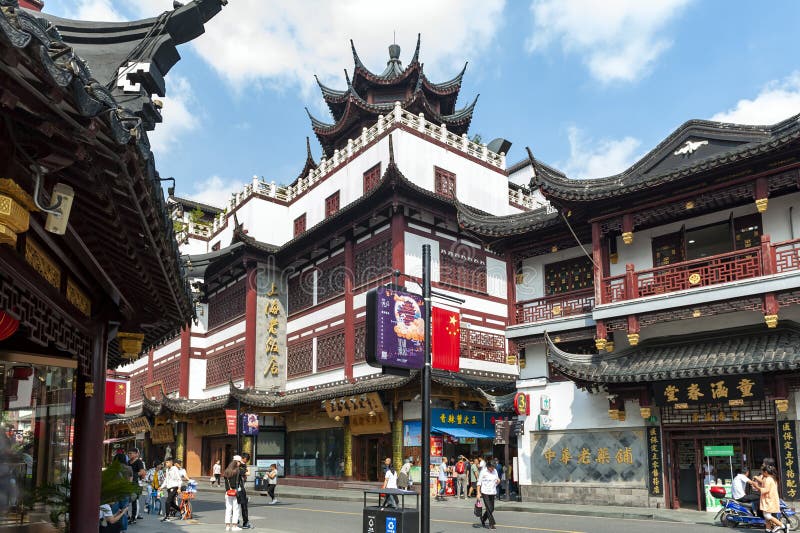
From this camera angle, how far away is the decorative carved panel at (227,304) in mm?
38750

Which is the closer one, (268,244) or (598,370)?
(598,370)

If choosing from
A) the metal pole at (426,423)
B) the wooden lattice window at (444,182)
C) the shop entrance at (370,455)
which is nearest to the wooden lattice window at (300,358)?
the shop entrance at (370,455)

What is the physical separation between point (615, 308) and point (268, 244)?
21.7 m

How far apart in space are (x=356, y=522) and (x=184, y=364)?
2760 cm

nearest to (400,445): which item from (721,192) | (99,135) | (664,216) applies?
(664,216)

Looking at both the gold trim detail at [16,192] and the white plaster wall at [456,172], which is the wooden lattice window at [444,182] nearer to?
the white plaster wall at [456,172]

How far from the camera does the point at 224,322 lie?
4081 cm

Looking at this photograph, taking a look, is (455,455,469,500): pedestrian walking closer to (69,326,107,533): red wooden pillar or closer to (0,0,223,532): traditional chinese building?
(0,0,223,532): traditional chinese building

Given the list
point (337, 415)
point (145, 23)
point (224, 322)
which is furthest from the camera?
point (224, 322)

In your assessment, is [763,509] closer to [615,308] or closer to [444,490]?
[615,308]

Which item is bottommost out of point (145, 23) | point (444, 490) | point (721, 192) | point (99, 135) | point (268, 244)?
point (444, 490)

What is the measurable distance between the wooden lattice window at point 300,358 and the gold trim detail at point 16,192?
29638 millimetres

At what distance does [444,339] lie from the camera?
12.3 m

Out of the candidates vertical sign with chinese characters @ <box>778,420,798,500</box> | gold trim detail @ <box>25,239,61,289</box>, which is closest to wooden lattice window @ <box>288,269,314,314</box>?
vertical sign with chinese characters @ <box>778,420,798,500</box>
